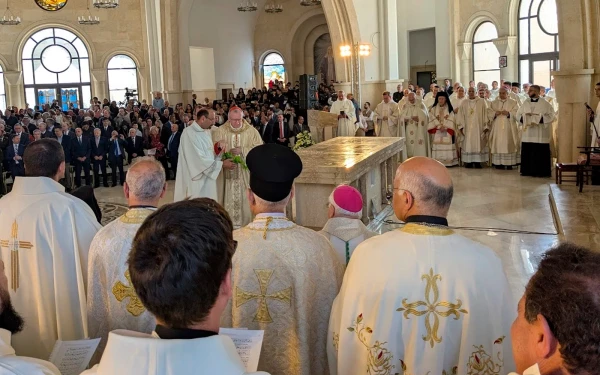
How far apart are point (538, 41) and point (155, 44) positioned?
1393 centimetres

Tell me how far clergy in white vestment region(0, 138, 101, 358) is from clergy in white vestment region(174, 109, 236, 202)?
471cm

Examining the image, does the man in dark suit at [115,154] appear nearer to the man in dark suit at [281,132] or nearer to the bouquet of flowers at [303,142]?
the man in dark suit at [281,132]

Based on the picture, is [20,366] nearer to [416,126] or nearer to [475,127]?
[475,127]

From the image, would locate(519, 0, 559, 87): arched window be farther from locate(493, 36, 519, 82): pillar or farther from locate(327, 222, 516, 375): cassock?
locate(327, 222, 516, 375): cassock

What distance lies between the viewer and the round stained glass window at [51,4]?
1097 inches

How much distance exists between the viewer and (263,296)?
9.90 feet

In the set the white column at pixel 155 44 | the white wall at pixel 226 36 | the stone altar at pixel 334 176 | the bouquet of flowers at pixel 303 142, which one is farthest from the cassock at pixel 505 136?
the white wall at pixel 226 36

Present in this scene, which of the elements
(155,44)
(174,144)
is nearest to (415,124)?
(174,144)

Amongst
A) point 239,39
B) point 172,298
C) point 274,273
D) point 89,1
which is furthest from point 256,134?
point 239,39

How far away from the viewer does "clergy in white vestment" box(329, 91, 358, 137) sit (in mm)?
16156

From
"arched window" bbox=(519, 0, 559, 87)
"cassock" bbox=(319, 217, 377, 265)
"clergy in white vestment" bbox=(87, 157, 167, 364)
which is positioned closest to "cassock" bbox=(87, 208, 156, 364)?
"clergy in white vestment" bbox=(87, 157, 167, 364)

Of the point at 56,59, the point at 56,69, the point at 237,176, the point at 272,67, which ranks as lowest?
the point at 237,176

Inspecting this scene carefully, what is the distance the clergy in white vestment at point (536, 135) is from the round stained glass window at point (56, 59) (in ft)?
71.3

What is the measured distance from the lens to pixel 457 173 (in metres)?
14.2
